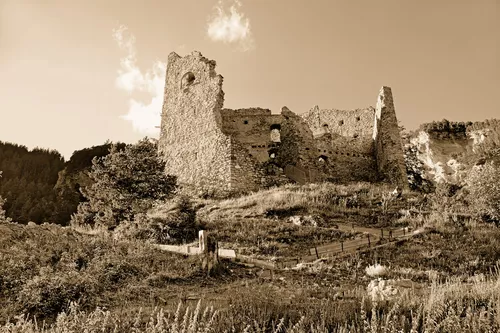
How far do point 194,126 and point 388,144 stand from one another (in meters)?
13.0

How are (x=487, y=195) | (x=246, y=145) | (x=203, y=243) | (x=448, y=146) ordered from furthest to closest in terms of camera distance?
1. (x=448, y=146)
2. (x=246, y=145)
3. (x=487, y=195)
4. (x=203, y=243)

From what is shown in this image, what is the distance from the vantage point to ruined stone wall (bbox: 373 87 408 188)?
27.8m

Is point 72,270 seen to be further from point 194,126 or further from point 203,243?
point 194,126

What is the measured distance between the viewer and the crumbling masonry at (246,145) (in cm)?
2444

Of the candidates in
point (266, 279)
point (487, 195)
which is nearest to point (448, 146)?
point (487, 195)

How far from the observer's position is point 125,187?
714 inches

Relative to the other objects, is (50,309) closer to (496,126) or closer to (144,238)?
(144,238)

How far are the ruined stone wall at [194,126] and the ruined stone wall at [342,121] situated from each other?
11.9m

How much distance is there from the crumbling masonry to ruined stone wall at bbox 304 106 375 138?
2973 millimetres

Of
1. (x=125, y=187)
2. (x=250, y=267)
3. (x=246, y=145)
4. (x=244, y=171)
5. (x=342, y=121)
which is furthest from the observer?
(x=342, y=121)

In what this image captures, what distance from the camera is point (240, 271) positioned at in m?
11.6

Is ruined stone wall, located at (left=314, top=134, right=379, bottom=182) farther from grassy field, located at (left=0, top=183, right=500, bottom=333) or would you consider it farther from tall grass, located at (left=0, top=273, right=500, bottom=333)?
tall grass, located at (left=0, top=273, right=500, bottom=333)

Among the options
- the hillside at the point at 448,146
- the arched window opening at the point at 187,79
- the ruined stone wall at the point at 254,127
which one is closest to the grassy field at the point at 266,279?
the ruined stone wall at the point at 254,127

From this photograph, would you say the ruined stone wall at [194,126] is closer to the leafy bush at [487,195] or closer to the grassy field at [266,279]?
the grassy field at [266,279]
